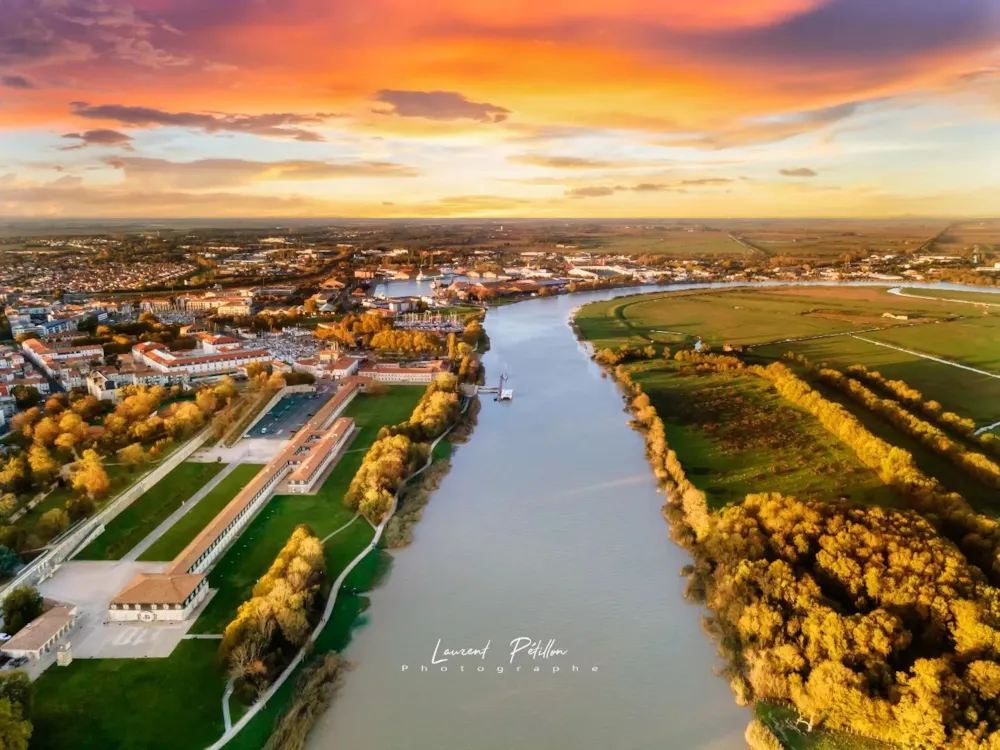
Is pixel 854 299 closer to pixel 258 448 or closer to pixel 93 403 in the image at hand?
pixel 258 448

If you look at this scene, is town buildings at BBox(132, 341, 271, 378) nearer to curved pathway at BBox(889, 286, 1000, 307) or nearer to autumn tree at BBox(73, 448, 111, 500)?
autumn tree at BBox(73, 448, 111, 500)

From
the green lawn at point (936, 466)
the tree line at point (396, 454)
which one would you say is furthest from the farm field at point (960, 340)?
the tree line at point (396, 454)

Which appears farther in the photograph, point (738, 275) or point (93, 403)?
point (738, 275)

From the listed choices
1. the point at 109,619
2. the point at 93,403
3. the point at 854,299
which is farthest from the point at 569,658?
the point at 854,299

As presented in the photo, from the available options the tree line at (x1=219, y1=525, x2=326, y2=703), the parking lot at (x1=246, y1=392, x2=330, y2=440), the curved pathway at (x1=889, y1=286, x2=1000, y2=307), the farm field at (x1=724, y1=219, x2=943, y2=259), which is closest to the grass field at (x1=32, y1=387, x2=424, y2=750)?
the tree line at (x1=219, y1=525, x2=326, y2=703)

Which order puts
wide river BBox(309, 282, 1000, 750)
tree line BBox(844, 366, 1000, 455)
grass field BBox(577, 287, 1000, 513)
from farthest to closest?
tree line BBox(844, 366, 1000, 455) → grass field BBox(577, 287, 1000, 513) → wide river BBox(309, 282, 1000, 750)

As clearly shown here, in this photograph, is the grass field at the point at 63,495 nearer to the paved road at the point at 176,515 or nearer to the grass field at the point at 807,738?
the paved road at the point at 176,515
